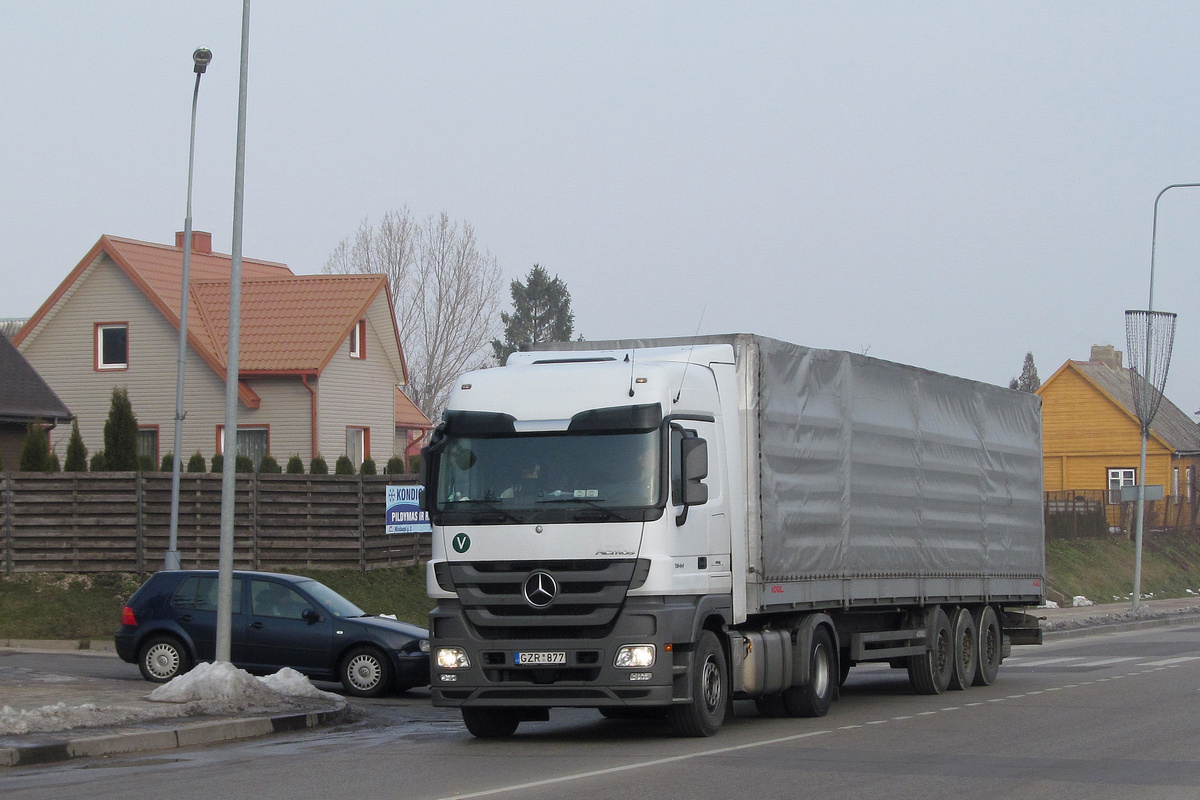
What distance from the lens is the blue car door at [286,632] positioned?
17.9m

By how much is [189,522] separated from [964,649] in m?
14.8

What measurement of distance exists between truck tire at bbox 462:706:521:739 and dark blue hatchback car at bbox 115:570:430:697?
13.4ft

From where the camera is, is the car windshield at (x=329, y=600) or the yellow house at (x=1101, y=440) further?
the yellow house at (x=1101, y=440)

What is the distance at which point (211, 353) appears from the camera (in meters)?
38.7

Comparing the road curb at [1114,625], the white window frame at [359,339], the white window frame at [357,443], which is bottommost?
the road curb at [1114,625]

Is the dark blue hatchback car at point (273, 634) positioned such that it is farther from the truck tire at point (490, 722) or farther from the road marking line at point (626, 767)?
the road marking line at point (626, 767)

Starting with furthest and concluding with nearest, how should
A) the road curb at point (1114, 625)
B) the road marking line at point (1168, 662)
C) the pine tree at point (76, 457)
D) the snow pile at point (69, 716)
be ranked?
the road curb at point (1114, 625), the pine tree at point (76, 457), the road marking line at point (1168, 662), the snow pile at point (69, 716)

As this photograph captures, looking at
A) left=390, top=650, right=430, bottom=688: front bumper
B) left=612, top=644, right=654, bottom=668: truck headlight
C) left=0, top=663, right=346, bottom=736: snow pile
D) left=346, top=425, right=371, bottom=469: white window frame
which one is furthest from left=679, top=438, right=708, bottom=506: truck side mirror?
left=346, top=425, right=371, bottom=469: white window frame

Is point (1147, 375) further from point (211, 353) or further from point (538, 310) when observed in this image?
point (538, 310)

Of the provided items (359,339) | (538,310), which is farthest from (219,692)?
(538,310)

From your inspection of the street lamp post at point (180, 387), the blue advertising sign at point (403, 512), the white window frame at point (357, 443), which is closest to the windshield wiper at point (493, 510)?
the street lamp post at point (180, 387)

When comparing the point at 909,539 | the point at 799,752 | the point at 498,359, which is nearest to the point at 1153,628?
the point at 909,539

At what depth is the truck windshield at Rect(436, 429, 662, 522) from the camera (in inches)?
491

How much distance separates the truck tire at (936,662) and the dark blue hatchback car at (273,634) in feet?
19.2
